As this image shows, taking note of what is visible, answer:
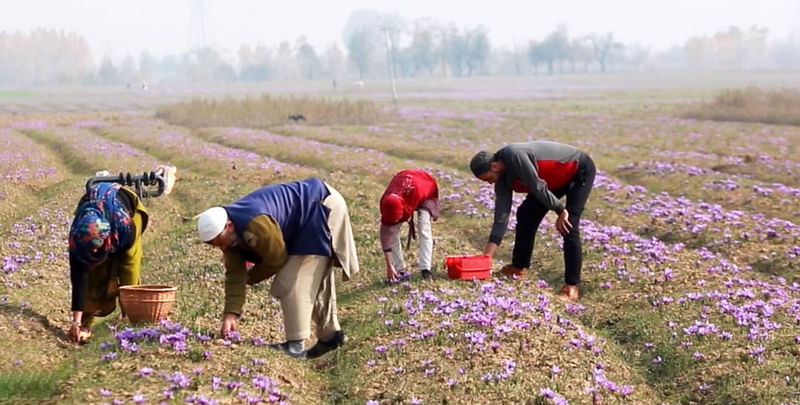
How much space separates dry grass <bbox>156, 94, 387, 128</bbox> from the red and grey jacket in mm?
38923

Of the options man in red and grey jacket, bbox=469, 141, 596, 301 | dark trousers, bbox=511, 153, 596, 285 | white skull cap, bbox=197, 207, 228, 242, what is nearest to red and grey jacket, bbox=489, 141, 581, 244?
man in red and grey jacket, bbox=469, 141, 596, 301

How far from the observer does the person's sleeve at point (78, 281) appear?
8742 millimetres

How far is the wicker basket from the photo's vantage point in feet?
28.1

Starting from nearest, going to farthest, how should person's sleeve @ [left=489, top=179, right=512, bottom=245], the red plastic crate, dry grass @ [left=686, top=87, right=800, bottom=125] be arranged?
person's sleeve @ [left=489, top=179, right=512, bottom=245]
the red plastic crate
dry grass @ [left=686, top=87, right=800, bottom=125]

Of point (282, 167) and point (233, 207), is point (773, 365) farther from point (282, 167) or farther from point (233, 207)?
point (282, 167)

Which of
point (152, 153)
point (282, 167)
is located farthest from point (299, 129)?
point (282, 167)

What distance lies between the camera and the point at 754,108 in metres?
49.0

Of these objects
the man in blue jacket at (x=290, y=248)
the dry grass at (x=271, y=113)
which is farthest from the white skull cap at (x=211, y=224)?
the dry grass at (x=271, y=113)

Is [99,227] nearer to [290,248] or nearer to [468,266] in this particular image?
[290,248]

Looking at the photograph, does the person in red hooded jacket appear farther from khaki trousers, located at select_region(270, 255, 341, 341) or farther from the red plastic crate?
khaki trousers, located at select_region(270, 255, 341, 341)

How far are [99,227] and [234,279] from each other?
1.81m

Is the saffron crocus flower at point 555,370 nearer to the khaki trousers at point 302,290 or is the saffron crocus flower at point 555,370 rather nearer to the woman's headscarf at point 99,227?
the khaki trousers at point 302,290

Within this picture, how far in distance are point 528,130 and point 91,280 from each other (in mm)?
37933

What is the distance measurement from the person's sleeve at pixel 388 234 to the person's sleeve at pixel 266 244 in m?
3.03
